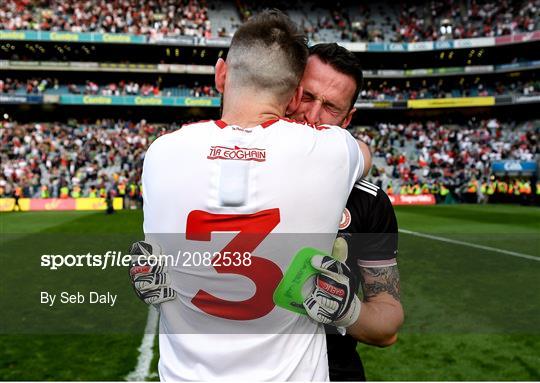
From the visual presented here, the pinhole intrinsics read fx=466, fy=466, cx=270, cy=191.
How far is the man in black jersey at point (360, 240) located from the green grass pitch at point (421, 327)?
2.56m

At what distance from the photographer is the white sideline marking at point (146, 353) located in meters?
4.50

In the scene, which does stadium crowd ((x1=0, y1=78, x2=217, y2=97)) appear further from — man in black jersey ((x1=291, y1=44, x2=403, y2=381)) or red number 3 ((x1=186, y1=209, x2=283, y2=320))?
red number 3 ((x1=186, y1=209, x2=283, y2=320))

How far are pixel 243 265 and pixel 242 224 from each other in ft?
0.47

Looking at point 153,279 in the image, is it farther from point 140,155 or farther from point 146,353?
point 140,155

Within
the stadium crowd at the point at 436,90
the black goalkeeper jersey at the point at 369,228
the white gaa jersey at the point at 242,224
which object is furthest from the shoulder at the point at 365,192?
the stadium crowd at the point at 436,90

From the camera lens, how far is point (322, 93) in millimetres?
2412

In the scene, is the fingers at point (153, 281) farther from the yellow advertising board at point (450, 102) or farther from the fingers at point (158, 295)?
the yellow advertising board at point (450, 102)

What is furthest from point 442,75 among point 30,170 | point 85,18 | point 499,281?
point 499,281

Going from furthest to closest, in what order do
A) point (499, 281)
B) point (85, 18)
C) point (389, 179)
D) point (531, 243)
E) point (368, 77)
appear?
point (368, 77)
point (85, 18)
point (389, 179)
point (531, 243)
point (499, 281)

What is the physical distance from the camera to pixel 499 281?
7.96 m

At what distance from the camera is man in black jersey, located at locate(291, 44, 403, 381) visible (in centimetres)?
188

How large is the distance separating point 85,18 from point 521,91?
40.7 m

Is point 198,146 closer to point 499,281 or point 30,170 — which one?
point 499,281

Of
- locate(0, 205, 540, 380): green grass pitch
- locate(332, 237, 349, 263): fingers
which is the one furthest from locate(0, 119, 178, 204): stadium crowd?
locate(332, 237, 349, 263): fingers
